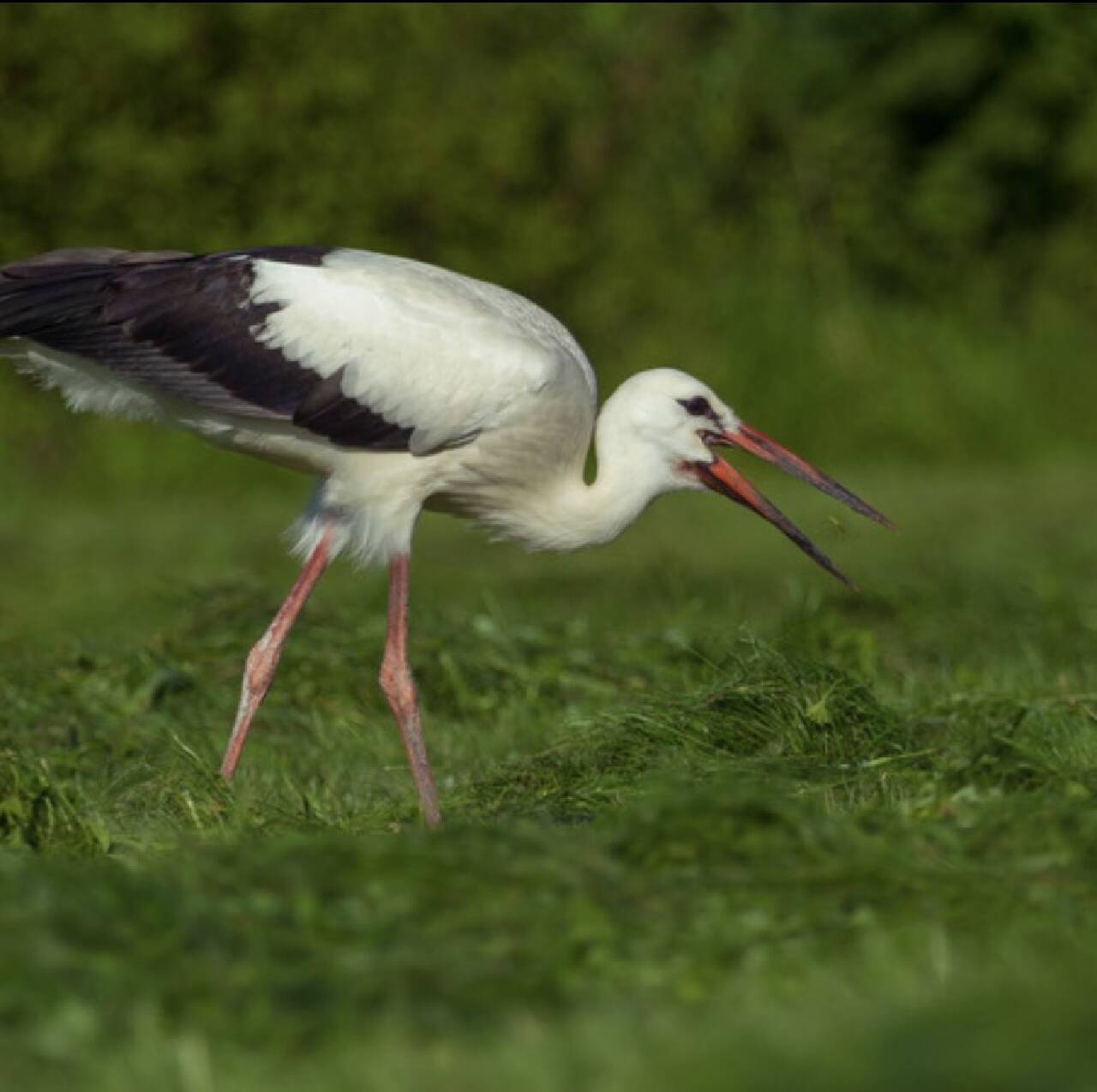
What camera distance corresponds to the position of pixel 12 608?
→ 33.5 feet

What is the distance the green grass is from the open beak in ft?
0.69

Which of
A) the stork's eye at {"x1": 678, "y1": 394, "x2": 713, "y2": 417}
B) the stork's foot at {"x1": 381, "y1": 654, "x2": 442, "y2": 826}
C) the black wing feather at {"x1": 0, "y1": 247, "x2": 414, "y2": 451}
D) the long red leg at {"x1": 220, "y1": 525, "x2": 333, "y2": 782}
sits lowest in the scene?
the stork's foot at {"x1": 381, "y1": 654, "x2": 442, "y2": 826}

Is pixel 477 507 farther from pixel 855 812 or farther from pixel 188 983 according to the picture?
pixel 188 983

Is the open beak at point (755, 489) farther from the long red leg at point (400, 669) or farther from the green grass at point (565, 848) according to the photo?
the long red leg at point (400, 669)

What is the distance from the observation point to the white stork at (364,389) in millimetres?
6812

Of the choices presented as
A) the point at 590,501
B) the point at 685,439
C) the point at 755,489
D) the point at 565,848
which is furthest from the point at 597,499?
the point at 565,848

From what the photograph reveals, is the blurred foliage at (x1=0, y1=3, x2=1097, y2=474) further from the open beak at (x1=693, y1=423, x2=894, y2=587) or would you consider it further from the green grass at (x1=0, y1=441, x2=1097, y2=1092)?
the open beak at (x1=693, y1=423, x2=894, y2=587)

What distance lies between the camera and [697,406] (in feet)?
23.3

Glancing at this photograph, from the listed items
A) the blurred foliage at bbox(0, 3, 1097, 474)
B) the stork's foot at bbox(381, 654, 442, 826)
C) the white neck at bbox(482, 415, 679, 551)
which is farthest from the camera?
the blurred foliage at bbox(0, 3, 1097, 474)

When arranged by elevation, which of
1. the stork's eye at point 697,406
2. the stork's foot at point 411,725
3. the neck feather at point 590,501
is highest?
the stork's eye at point 697,406

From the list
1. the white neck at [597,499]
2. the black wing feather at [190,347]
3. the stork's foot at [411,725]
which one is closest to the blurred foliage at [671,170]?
the white neck at [597,499]

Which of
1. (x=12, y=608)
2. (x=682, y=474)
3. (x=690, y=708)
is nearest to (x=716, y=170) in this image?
(x=12, y=608)

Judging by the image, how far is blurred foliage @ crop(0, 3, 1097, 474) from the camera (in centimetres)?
1459

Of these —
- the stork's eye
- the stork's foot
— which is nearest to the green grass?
the stork's foot
